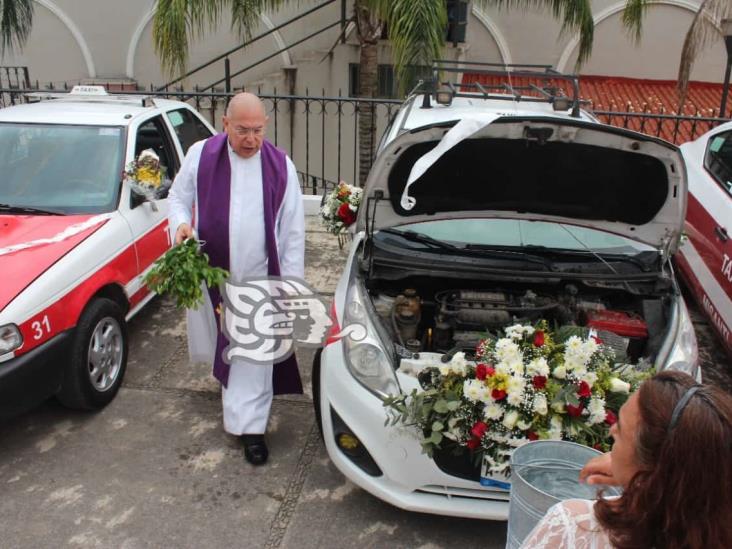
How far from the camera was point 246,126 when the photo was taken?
329 centimetres

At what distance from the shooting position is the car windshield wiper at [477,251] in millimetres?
3656

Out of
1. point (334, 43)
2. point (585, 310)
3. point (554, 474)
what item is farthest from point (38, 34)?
point (554, 474)

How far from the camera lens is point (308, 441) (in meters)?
3.73

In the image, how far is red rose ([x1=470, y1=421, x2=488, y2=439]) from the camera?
253 centimetres

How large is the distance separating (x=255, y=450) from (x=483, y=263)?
1.60 m

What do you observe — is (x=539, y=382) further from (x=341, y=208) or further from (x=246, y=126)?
(x=341, y=208)

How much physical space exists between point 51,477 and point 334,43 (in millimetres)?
10824

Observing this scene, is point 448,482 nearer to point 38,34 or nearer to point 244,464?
point 244,464

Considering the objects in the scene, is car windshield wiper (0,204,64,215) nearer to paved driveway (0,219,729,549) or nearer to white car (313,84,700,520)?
paved driveway (0,219,729,549)

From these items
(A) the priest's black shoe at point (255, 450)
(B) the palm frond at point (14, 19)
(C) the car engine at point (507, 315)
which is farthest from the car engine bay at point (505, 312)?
(B) the palm frond at point (14, 19)

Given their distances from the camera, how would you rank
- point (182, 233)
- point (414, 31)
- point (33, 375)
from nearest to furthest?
1. point (33, 375)
2. point (182, 233)
3. point (414, 31)

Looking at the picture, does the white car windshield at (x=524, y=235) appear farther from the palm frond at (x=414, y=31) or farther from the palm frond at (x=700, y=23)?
the palm frond at (x=700, y=23)

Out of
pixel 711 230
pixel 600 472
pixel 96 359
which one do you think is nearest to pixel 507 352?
pixel 600 472

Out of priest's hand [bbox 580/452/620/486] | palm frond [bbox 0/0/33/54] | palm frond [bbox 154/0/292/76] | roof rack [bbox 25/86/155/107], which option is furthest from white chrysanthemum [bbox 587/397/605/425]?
palm frond [bbox 0/0/33/54]
